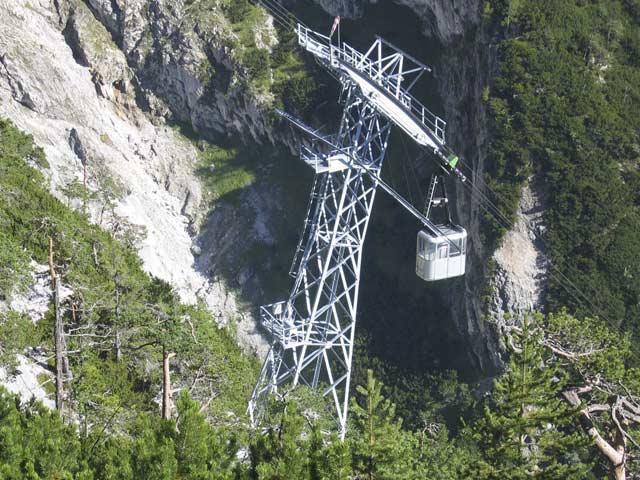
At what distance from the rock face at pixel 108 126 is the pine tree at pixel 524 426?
108 feet

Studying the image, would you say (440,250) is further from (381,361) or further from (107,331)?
(381,361)

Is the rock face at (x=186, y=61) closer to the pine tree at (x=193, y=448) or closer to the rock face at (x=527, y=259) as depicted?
the rock face at (x=527, y=259)

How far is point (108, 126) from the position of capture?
59094 mm

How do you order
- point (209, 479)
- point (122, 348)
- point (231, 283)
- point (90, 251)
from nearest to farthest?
point (209, 479), point (122, 348), point (90, 251), point (231, 283)

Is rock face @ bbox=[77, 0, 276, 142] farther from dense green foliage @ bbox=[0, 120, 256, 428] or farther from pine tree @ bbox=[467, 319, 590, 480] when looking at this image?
pine tree @ bbox=[467, 319, 590, 480]

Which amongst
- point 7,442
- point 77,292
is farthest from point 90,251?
point 7,442

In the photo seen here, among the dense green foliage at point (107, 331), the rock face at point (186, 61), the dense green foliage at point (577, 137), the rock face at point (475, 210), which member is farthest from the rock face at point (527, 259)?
the rock face at point (186, 61)

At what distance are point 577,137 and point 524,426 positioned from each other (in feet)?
82.4

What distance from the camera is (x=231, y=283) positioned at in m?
55.7

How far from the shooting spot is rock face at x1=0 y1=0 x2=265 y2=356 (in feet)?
181

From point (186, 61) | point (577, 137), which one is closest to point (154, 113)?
point (186, 61)

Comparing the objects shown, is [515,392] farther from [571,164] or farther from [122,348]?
[571,164]

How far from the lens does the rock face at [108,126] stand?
2176 inches

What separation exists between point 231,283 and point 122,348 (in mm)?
25945
